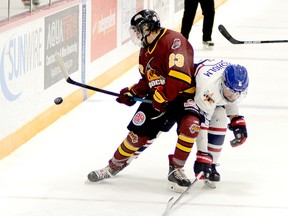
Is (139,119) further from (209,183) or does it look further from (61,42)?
(61,42)

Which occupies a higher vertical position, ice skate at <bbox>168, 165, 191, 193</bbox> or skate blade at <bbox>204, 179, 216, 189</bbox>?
ice skate at <bbox>168, 165, 191, 193</bbox>

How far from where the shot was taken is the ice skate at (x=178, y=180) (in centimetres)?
478

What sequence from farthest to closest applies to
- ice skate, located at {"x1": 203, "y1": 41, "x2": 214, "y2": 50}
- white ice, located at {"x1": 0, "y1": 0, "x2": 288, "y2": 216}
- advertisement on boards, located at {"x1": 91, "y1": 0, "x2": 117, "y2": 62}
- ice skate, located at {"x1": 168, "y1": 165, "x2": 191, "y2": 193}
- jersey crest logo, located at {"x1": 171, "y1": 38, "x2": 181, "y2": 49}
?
ice skate, located at {"x1": 203, "y1": 41, "x2": 214, "y2": 50} → advertisement on boards, located at {"x1": 91, "y1": 0, "x2": 117, "y2": 62} → ice skate, located at {"x1": 168, "y1": 165, "x2": 191, "y2": 193} → jersey crest logo, located at {"x1": 171, "y1": 38, "x2": 181, "y2": 49} → white ice, located at {"x1": 0, "y1": 0, "x2": 288, "y2": 216}

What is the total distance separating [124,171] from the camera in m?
5.20

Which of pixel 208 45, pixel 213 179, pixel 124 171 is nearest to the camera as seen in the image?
pixel 213 179

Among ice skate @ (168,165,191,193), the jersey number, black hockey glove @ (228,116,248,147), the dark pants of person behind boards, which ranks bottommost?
the dark pants of person behind boards

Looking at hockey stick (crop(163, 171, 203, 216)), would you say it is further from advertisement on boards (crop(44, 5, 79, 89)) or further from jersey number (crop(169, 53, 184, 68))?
advertisement on boards (crop(44, 5, 79, 89))

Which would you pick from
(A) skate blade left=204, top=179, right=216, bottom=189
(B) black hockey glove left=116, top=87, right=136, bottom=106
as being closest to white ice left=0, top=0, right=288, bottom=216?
(A) skate blade left=204, top=179, right=216, bottom=189

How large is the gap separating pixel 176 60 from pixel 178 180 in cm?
61

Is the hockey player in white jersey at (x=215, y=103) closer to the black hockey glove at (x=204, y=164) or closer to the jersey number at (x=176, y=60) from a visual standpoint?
the black hockey glove at (x=204, y=164)

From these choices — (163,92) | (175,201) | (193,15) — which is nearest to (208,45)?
(193,15)

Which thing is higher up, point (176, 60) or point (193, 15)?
point (176, 60)

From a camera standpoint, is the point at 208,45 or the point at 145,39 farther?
the point at 208,45

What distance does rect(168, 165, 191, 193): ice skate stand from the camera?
4.78 meters
